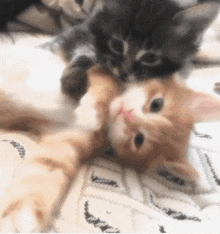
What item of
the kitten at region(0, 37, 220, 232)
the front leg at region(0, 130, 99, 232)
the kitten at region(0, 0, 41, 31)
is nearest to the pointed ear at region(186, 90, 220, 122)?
the kitten at region(0, 37, 220, 232)

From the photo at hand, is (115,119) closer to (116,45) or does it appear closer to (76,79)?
(76,79)

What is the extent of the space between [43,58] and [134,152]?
50cm

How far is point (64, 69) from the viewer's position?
1.05 meters

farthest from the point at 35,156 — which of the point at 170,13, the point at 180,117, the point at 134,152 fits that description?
the point at 170,13

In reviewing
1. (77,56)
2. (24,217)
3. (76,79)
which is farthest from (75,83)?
(24,217)

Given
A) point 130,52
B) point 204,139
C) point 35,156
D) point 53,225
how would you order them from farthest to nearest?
point 130,52
point 204,139
point 35,156
point 53,225

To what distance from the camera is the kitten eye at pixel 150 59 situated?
0.98 metres

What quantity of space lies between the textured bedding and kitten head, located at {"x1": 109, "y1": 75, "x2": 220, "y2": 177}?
5 centimetres

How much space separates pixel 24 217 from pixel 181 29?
78cm

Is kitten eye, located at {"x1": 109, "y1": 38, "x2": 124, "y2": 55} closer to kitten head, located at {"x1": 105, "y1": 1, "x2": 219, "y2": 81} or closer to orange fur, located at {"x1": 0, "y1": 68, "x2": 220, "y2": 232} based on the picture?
kitten head, located at {"x1": 105, "y1": 1, "x2": 219, "y2": 81}

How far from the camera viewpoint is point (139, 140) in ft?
2.69

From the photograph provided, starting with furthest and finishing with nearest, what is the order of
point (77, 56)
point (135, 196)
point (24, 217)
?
point (77, 56)
point (135, 196)
point (24, 217)

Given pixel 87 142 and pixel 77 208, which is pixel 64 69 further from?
pixel 77 208

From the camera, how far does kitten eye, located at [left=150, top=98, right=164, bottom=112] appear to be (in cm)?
83
